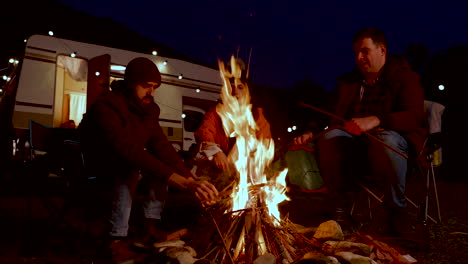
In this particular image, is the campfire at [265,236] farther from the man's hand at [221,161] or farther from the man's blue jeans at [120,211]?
the man's blue jeans at [120,211]

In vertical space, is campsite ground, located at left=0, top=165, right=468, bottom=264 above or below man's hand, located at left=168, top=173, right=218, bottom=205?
below

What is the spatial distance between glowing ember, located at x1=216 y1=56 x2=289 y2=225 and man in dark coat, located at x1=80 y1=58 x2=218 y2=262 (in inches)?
15.3

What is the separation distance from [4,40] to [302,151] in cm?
2035

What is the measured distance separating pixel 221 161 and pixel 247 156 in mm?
453

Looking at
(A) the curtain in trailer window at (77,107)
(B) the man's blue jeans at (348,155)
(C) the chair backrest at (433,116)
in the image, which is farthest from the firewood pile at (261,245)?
(A) the curtain in trailer window at (77,107)

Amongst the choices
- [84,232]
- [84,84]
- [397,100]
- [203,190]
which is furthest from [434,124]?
[84,84]

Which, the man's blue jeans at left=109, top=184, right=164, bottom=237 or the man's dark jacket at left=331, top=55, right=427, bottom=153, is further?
the man's dark jacket at left=331, top=55, right=427, bottom=153

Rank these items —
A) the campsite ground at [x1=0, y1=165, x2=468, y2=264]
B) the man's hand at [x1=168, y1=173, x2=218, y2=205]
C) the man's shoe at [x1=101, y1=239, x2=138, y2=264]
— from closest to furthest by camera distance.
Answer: the man's hand at [x1=168, y1=173, x2=218, y2=205] < the man's shoe at [x1=101, y1=239, x2=138, y2=264] < the campsite ground at [x1=0, y1=165, x2=468, y2=264]

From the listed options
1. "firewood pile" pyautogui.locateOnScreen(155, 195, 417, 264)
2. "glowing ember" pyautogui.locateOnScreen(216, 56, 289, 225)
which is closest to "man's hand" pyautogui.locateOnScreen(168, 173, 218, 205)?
"firewood pile" pyautogui.locateOnScreen(155, 195, 417, 264)

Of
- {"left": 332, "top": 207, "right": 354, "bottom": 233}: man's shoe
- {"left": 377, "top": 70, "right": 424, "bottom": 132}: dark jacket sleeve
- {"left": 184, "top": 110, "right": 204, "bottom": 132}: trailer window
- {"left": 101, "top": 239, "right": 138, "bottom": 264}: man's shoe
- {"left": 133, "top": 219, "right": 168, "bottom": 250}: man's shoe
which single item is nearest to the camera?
{"left": 101, "top": 239, "right": 138, "bottom": 264}: man's shoe

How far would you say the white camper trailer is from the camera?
22.4 ft

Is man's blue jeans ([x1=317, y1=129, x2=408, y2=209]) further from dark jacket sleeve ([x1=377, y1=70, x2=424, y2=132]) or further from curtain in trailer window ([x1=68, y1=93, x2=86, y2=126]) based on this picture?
curtain in trailer window ([x1=68, y1=93, x2=86, y2=126])

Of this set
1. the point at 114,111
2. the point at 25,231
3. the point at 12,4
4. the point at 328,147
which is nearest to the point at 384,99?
the point at 328,147

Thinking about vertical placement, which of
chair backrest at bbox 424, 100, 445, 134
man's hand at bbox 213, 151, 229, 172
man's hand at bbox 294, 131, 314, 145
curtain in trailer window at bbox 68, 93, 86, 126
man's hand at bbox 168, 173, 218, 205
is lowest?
man's hand at bbox 168, 173, 218, 205
